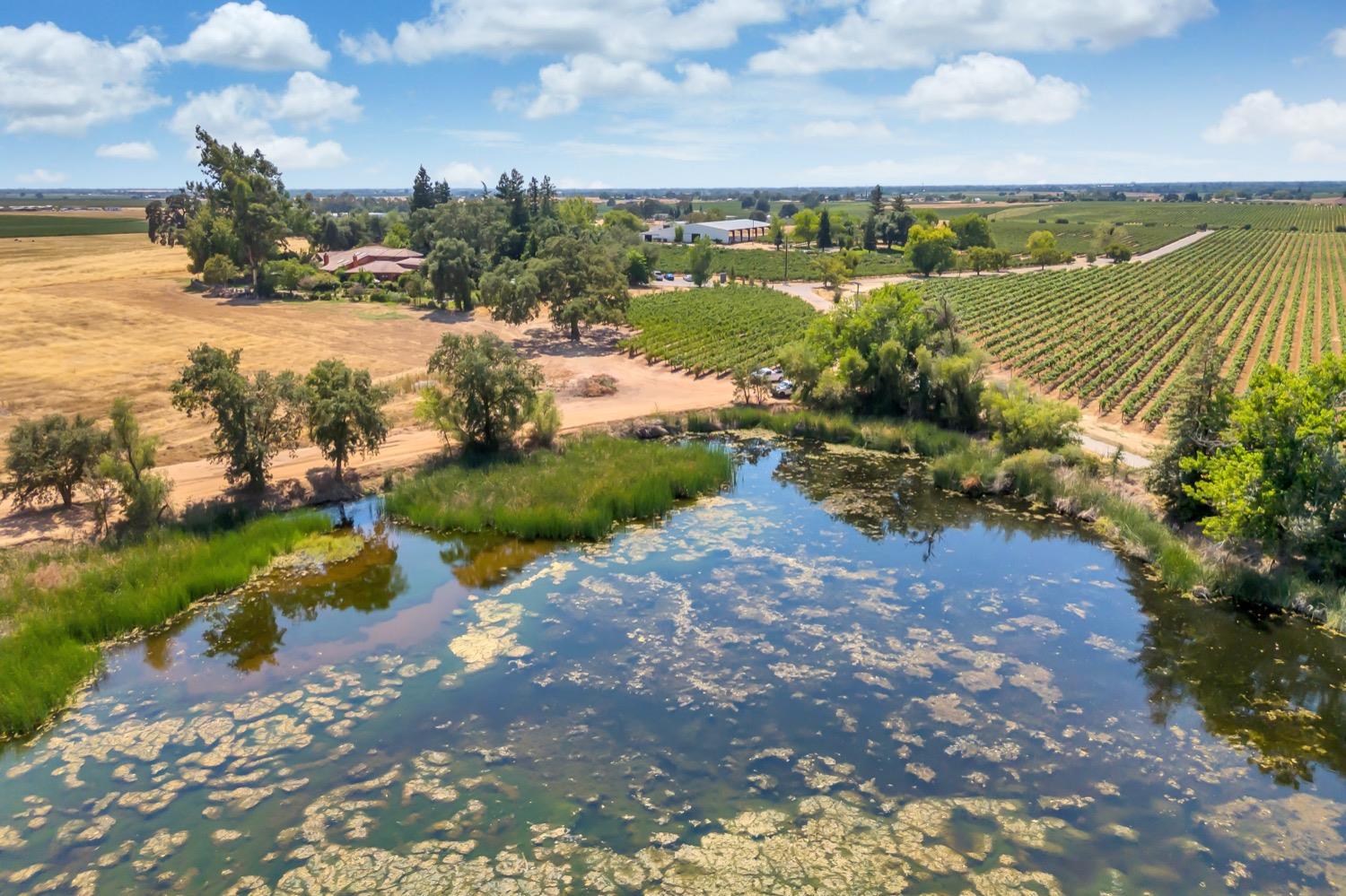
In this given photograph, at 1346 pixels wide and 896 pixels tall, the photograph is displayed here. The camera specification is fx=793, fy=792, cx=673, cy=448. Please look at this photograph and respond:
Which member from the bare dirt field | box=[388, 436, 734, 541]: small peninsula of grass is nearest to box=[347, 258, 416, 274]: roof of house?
the bare dirt field

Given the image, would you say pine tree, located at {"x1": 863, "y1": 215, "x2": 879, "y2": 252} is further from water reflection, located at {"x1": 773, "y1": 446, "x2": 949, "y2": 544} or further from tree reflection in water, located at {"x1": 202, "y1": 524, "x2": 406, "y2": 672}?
tree reflection in water, located at {"x1": 202, "y1": 524, "x2": 406, "y2": 672}

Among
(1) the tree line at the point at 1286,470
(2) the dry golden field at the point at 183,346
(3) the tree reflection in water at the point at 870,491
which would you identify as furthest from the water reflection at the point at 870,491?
(2) the dry golden field at the point at 183,346

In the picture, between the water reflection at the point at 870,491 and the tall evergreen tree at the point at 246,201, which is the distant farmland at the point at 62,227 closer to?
the tall evergreen tree at the point at 246,201

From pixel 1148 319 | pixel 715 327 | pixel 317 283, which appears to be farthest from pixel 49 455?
pixel 1148 319

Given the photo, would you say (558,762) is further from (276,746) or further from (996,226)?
(996,226)

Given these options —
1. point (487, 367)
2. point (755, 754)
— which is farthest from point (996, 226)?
point (755, 754)
